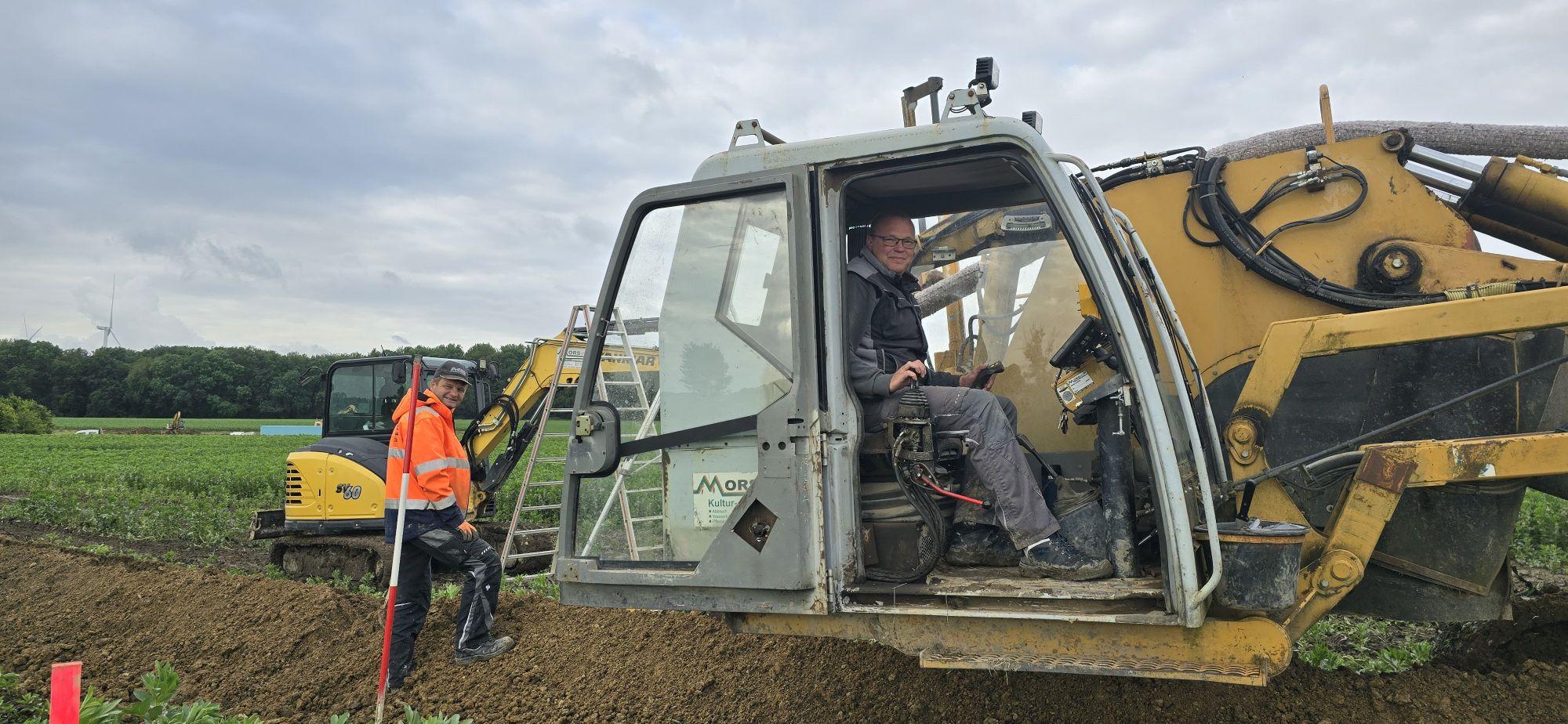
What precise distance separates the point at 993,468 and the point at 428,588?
394 cm

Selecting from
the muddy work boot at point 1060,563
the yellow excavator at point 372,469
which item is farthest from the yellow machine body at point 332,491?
the muddy work boot at point 1060,563

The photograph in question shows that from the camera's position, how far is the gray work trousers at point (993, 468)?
3.36 meters

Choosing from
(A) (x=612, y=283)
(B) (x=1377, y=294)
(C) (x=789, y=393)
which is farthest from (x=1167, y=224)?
(A) (x=612, y=283)

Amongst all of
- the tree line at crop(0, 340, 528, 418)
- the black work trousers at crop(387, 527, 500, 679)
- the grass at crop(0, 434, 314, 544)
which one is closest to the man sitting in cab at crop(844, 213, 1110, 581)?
the black work trousers at crop(387, 527, 500, 679)

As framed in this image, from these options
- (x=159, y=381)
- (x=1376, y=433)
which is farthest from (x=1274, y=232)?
(x=159, y=381)

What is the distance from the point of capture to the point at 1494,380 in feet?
11.5

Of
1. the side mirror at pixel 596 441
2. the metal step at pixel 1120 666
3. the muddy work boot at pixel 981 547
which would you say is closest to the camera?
the metal step at pixel 1120 666

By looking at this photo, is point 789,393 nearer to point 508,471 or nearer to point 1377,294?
point 1377,294

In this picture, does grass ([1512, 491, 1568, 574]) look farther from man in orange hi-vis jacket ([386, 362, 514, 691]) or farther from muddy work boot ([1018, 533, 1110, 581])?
man in orange hi-vis jacket ([386, 362, 514, 691])

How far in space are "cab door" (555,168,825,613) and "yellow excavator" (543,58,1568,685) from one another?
0.04 ft

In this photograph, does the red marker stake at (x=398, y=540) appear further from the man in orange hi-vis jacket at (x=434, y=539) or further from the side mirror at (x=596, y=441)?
the side mirror at (x=596, y=441)

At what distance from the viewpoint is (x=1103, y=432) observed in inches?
133

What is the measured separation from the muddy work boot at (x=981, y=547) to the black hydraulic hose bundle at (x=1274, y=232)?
1.91 meters

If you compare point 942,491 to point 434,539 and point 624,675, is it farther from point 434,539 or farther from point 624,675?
point 434,539
